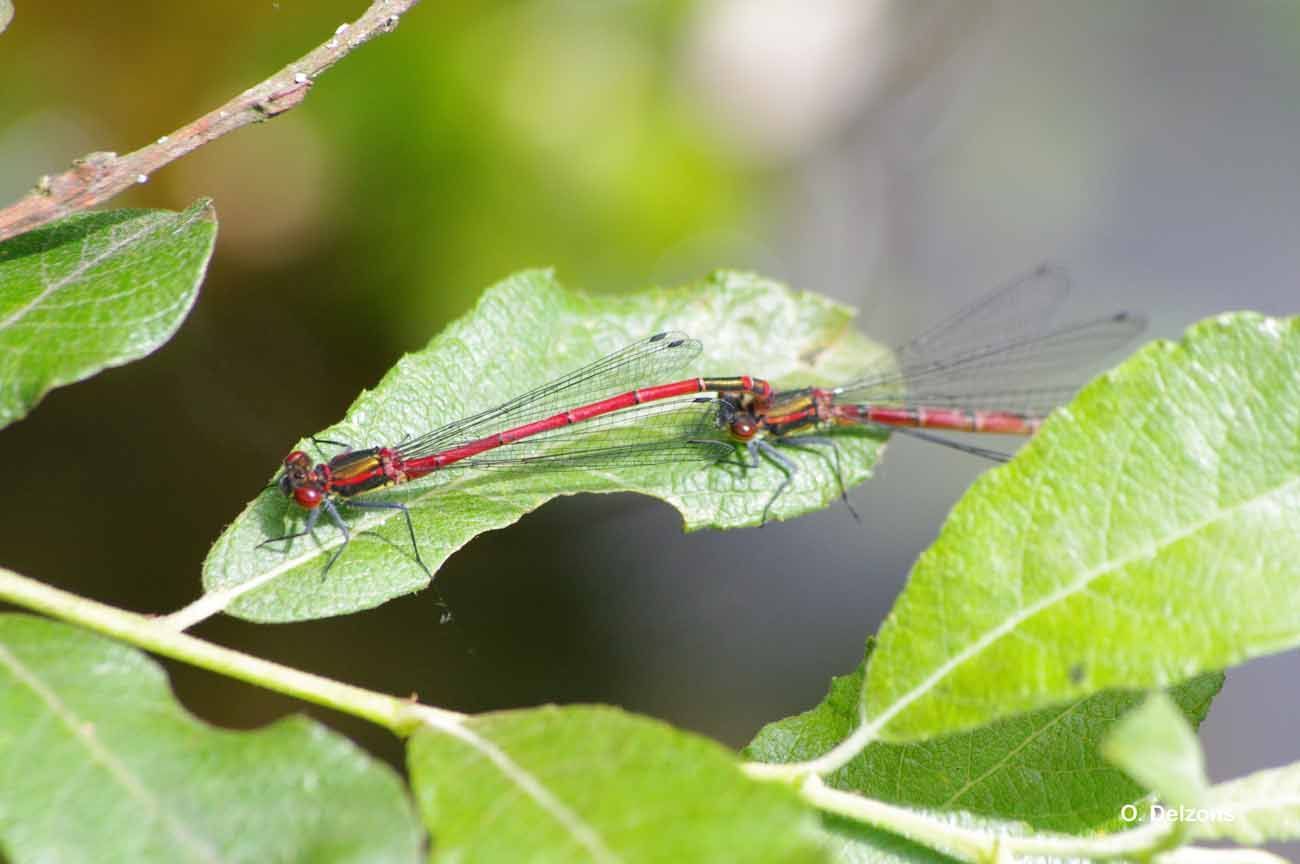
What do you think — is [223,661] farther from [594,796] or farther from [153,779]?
[594,796]

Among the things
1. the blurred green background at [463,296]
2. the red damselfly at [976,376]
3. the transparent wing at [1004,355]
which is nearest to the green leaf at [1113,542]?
the red damselfly at [976,376]

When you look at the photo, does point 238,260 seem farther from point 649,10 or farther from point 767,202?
point 767,202

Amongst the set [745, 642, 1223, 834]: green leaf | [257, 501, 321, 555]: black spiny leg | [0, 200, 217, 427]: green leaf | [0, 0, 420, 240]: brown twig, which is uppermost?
[0, 0, 420, 240]: brown twig

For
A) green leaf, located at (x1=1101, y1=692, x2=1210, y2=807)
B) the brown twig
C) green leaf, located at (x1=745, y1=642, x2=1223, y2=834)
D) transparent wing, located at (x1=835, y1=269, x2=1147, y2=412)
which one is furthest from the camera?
transparent wing, located at (x1=835, y1=269, x2=1147, y2=412)

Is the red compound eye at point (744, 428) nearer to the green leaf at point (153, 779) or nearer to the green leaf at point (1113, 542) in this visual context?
the green leaf at point (1113, 542)

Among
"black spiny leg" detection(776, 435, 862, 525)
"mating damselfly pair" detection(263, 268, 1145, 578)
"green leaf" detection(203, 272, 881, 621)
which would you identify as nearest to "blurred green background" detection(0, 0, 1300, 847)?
"mating damselfly pair" detection(263, 268, 1145, 578)

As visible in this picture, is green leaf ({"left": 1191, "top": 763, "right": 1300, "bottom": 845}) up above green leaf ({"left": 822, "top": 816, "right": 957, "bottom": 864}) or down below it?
above

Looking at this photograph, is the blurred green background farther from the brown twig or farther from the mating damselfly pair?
the brown twig
